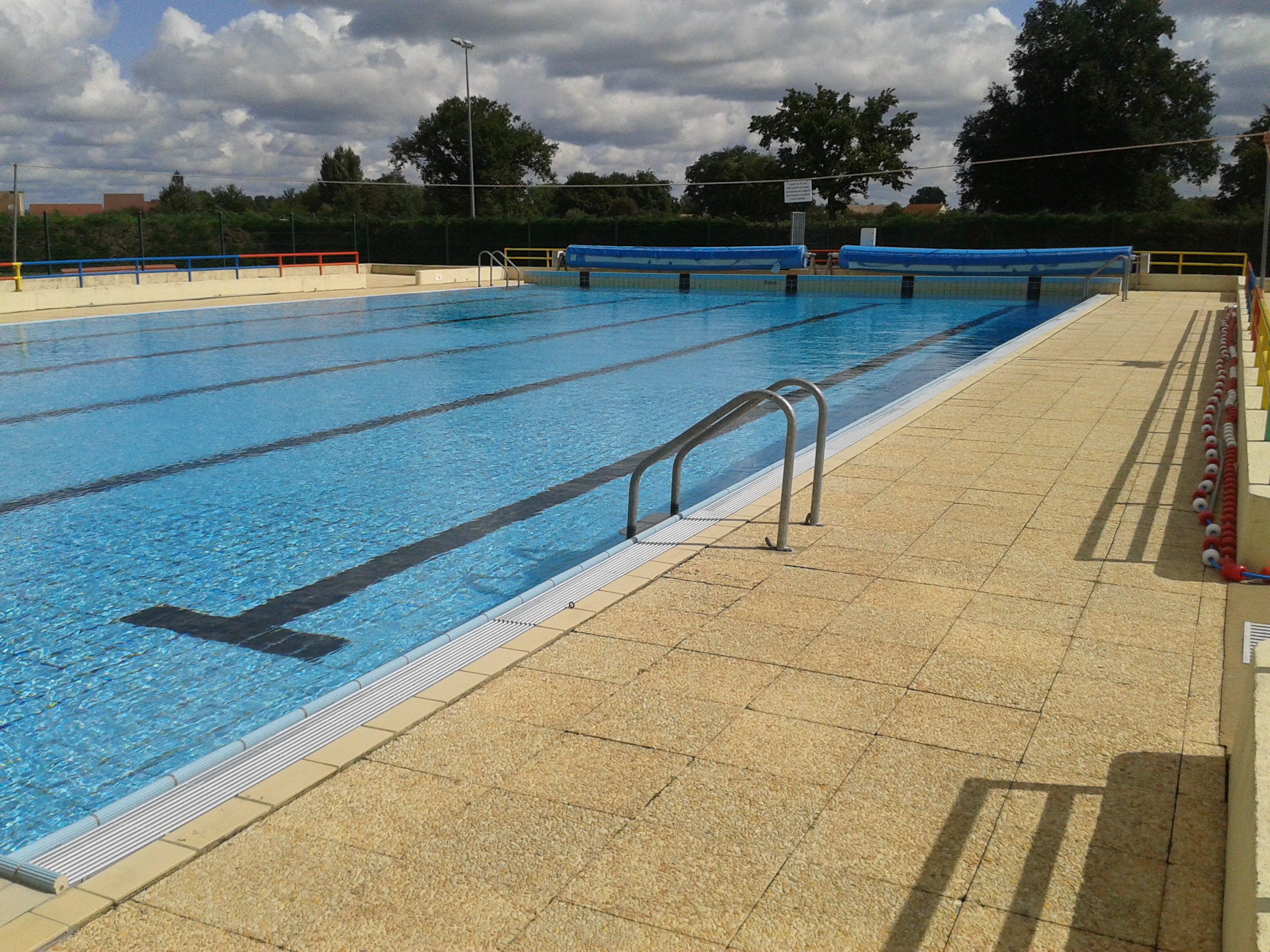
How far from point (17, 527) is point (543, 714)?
504 centimetres

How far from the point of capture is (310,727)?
11.0 feet

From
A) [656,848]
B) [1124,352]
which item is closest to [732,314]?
[1124,352]

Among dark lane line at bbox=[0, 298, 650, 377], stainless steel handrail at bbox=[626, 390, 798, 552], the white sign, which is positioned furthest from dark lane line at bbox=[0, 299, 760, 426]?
the white sign

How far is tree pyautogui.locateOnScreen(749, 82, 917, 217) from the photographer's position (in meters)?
48.3

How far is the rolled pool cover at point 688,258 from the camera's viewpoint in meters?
27.2

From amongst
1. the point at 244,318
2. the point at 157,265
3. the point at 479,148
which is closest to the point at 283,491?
the point at 244,318

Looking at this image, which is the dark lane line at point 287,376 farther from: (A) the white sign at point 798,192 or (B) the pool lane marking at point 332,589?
(A) the white sign at point 798,192

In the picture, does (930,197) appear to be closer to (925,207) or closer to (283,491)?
(925,207)

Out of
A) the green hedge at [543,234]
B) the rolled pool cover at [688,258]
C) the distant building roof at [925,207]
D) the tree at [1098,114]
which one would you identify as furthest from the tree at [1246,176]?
the distant building roof at [925,207]

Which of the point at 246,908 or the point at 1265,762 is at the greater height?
the point at 1265,762

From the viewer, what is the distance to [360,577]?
598cm

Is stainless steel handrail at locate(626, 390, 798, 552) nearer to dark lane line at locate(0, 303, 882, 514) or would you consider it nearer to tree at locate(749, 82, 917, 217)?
dark lane line at locate(0, 303, 882, 514)

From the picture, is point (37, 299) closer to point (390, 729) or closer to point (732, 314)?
point (732, 314)

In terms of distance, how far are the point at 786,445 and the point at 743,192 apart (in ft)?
170
